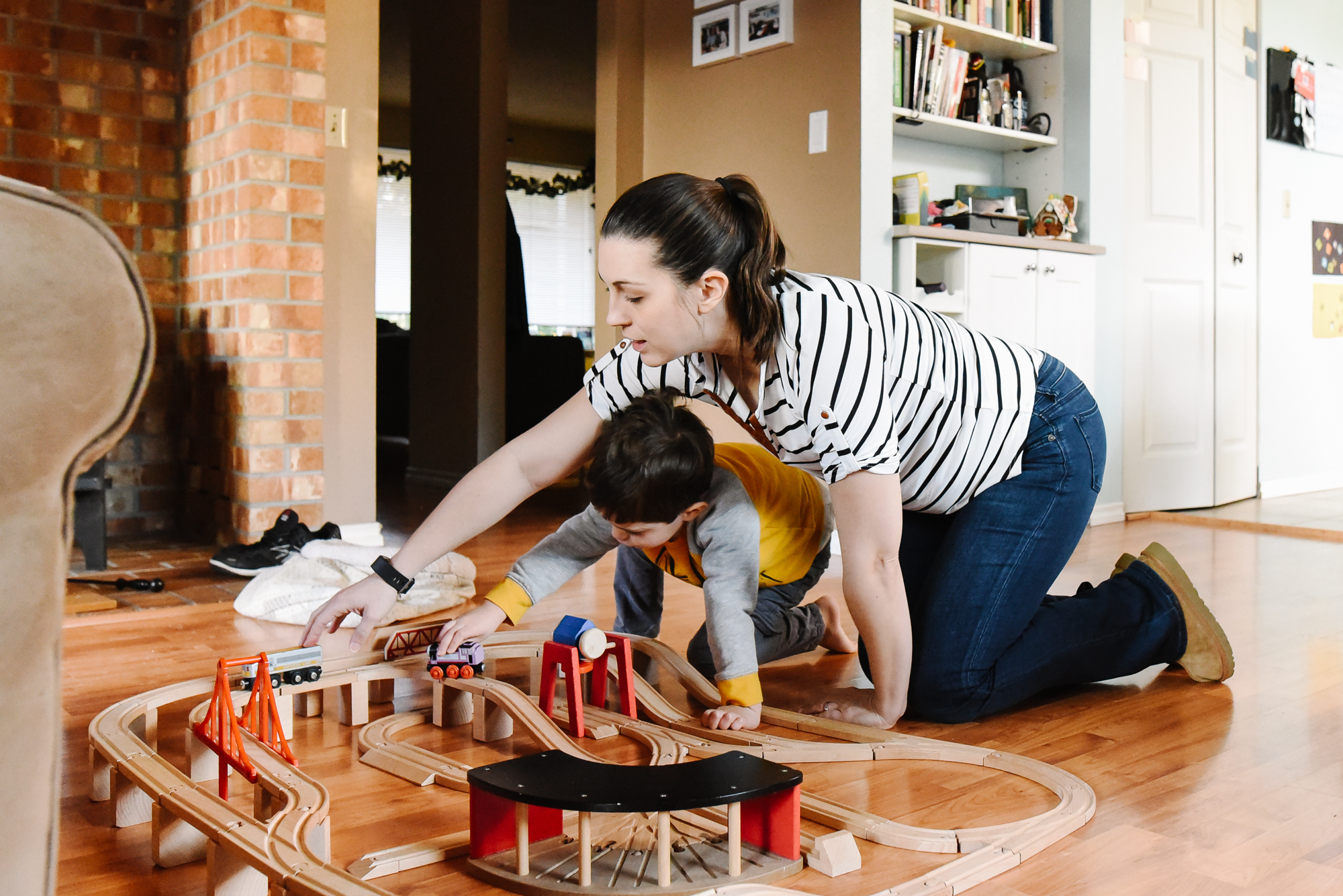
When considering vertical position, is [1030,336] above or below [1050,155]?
below

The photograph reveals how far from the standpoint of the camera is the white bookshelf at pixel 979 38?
332cm

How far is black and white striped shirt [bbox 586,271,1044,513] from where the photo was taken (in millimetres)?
1403

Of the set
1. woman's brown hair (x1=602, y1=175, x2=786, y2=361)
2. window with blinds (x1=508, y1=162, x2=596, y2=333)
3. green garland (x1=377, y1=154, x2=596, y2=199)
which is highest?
green garland (x1=377, y1=154, x2=596, y2=199)

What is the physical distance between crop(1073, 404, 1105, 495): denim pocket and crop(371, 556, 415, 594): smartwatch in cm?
101

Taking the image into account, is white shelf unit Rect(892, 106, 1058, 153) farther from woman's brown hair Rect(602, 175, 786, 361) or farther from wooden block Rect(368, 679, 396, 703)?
wooden block Rect(368, 679, 396, 703)

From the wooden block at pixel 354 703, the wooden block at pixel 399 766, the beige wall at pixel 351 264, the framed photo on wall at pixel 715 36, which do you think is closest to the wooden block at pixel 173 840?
the wooden block at pixel 399 766

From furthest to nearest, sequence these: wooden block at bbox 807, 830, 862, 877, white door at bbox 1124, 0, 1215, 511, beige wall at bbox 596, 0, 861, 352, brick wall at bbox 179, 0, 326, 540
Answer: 1. white door at bbox 1124, 0, 1215, 511
2. beige wall at bbox 596, 0, 861, 352
3. brick wall at bbox 179, 0, 326, 540
4. wooden block at bbox 807, 830, 862, 877

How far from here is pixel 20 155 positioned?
3.09m

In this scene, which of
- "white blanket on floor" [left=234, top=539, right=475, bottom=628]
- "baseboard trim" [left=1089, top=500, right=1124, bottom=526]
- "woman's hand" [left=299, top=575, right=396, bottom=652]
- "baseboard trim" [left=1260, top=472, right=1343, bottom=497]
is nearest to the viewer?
"woman's hand" [left=299, top=575, right=396, bottom=652]

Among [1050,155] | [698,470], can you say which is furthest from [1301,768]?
[1050,155]

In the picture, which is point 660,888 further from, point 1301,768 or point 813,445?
point 1301,768

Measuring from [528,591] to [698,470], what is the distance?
32cm

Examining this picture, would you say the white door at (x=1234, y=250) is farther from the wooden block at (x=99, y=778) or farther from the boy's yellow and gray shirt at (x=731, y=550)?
the wooden block at (x=99, y=778)

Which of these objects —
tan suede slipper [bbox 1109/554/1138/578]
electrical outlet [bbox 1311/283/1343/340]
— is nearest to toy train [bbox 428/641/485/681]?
tan suede slipper [bbox 1109/554/1138/578]
